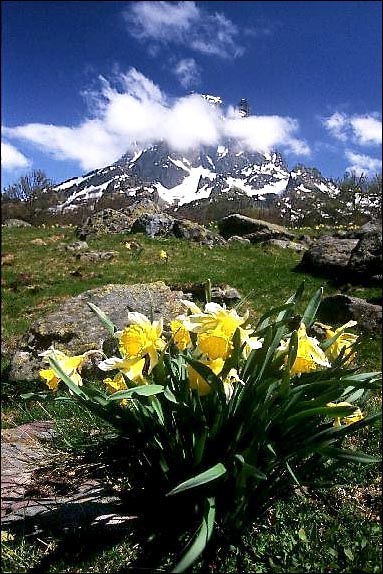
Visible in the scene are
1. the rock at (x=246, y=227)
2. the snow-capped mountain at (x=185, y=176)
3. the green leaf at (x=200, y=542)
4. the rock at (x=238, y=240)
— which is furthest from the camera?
the rock at (x=238, y=240)

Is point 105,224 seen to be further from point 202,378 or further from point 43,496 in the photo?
point 202,378

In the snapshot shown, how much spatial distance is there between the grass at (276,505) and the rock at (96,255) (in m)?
0.09

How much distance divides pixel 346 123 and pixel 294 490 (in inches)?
96.7

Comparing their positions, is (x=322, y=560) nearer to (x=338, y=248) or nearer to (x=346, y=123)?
(x=346, y=123)

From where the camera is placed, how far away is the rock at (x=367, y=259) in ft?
27.5

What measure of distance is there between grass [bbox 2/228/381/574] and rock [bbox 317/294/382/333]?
0.83 feet

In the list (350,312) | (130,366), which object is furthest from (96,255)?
(130,366)

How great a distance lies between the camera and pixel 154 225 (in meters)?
6.12

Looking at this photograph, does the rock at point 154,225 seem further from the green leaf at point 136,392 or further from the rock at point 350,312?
the green leaf at point 136,392

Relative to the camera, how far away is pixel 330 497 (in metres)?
2.64

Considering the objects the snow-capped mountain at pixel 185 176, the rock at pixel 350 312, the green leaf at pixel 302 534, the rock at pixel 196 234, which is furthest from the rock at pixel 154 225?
the green leaf at pixel 302 534

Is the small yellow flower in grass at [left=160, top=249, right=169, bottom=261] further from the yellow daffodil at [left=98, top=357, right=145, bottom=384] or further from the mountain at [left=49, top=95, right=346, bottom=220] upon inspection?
the yellow daffodil at [left=98, top=357, right=145, bottom=384]

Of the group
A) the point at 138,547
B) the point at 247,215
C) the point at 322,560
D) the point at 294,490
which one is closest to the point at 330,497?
the point at 294,490

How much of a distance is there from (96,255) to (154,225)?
164 centimetres
